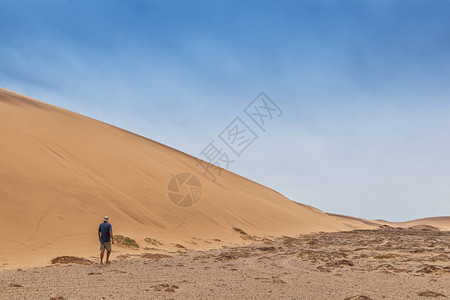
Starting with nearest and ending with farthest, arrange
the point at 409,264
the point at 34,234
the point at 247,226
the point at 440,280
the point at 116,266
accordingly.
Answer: the point at 440,280
the point at 116,266
the point at 409,264
the point at 34,234
the point at 247,226

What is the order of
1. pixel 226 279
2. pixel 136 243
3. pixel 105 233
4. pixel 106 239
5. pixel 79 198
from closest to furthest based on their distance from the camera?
pixel 226 279, pixel 106 239, pixel 105 233, pixel 136 243, pixel 79 198

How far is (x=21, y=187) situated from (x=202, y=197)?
1466 centimetres

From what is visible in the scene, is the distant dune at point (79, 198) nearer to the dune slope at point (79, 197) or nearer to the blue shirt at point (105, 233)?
the dune slope at point (79, 197)

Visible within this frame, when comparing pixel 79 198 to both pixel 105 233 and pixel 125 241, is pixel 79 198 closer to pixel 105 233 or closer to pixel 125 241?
pixel 125 241

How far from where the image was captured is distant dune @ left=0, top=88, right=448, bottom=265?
496 inches

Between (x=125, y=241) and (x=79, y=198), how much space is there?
3.45 meters

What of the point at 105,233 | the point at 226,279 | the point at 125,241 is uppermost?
the point at 226,279

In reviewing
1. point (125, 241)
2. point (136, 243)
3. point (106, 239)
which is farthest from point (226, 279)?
point (136, 243)

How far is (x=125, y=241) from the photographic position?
14297mm

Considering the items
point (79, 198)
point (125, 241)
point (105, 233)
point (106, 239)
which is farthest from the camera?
point (79, 198)

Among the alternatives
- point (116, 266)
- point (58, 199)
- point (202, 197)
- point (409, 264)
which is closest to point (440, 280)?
point (409, 264)

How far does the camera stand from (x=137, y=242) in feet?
49.0

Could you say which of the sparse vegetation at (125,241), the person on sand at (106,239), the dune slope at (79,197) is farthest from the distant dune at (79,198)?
the person on sand at (106,239)

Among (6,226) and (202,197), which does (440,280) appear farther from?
(202,197)
